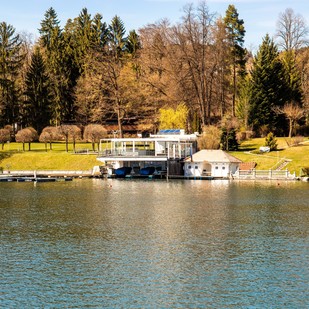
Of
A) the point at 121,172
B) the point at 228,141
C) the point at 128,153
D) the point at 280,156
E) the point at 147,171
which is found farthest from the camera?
the point at 228,141

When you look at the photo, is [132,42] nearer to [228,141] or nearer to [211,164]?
[228,141]

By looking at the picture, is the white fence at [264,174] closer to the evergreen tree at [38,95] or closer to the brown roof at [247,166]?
the brown roof at [247,166]

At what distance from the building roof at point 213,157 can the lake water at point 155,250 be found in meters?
18.5

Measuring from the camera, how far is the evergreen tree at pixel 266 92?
106m

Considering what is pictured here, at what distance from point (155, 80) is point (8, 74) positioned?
3252cm

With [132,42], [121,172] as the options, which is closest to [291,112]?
[121,172]

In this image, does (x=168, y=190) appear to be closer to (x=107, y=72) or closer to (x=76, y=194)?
(x=76, y=194)

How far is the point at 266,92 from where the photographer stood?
106 meters

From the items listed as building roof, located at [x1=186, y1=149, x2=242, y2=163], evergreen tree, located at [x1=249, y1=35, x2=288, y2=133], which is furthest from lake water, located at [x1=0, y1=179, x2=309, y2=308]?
evergreen tree, located at [x1=249, y1=35, x2=288, y2=133]

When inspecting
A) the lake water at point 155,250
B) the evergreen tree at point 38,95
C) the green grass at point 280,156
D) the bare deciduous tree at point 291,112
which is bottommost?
the lake water at point 155,250

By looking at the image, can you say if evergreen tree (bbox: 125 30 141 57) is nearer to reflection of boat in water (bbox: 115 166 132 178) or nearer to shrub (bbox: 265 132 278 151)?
reflection of boat in water (bbox: 115 166 132 178)

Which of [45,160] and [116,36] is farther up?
[116,36]

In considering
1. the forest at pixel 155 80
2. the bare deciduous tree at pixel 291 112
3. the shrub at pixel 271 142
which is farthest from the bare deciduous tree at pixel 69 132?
the bare deciduous tree at pixel 291 112

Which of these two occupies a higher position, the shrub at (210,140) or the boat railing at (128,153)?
the shrub at (210,140)
